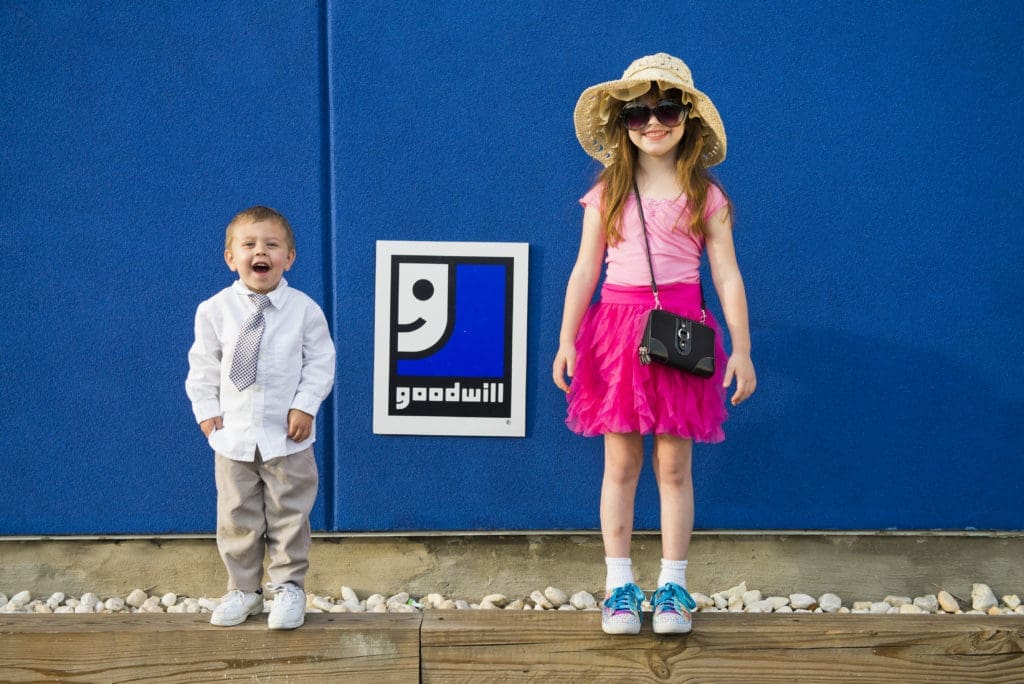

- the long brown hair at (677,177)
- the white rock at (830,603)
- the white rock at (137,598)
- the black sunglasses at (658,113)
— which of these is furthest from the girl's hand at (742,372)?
the white rock at (137,598)

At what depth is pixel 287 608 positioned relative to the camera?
231 cm

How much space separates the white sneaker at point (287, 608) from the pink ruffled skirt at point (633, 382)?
2.61ft

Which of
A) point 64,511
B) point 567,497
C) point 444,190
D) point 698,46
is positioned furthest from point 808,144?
point 64,511

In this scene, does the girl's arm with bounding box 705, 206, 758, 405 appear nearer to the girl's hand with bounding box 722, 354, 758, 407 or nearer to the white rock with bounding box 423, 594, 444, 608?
the girl's hand with bounding box 722, 354, 758, 407

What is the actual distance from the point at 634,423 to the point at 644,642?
511 mm

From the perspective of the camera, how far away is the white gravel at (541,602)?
3408mm

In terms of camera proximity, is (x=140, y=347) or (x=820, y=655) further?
(x=140, y=347)

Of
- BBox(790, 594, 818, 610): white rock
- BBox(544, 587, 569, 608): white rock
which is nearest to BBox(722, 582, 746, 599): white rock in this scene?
BBox(790, 594, 818, 610): white rock

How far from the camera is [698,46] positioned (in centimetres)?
332

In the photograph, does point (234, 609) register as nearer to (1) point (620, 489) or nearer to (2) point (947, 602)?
(1) point (620, 489)

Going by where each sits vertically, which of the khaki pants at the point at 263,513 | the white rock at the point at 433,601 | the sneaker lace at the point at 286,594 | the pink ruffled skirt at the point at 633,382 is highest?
the pink ruffled skirt at the point at 633,382

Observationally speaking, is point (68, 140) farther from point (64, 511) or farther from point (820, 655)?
point (820, 655)

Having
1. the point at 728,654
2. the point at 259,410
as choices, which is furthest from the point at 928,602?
the point at 259,410

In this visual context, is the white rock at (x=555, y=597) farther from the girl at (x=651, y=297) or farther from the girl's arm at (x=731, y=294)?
the girl's arm at (x=731, y=294)
